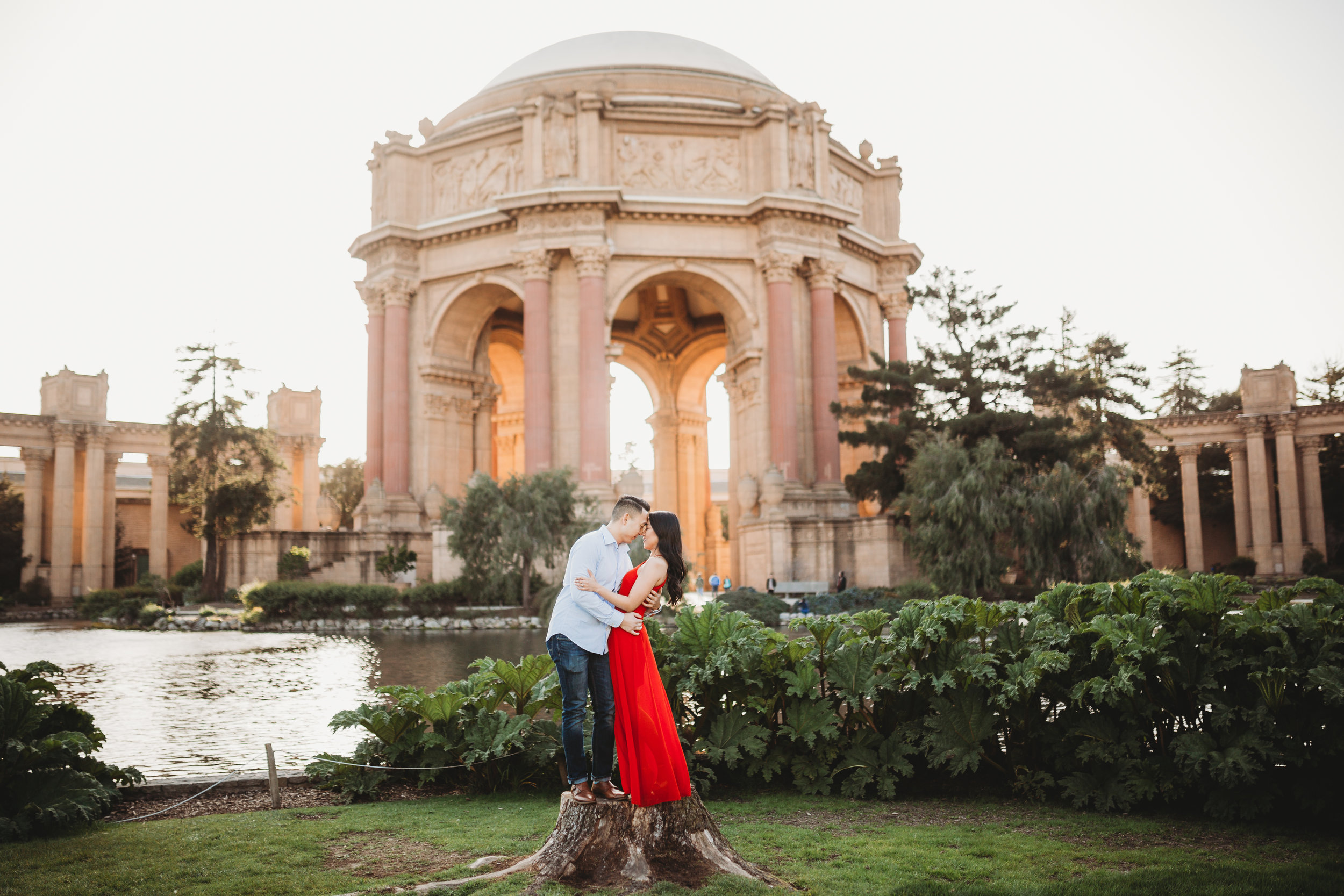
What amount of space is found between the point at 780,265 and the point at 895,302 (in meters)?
8.28

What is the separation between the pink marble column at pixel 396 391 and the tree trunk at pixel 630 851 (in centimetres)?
3504

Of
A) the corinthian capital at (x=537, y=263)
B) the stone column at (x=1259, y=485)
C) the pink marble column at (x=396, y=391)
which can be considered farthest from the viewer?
the stone column at (x=1259, y=485)

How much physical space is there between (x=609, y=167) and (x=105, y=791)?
32345mm

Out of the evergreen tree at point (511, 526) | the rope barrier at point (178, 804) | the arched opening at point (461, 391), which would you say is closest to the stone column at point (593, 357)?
the arched opening at point (461, 391)

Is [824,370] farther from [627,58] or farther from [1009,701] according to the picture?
[1009,701]

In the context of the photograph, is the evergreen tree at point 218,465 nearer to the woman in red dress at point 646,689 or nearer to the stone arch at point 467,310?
the stone arch at point 467,310

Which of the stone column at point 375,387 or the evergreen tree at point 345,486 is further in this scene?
the evergreen tree at point 345,486

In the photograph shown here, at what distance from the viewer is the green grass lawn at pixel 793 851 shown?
5.11 metres

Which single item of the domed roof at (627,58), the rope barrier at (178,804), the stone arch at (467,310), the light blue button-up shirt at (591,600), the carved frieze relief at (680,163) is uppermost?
the domed roof at (627,58)

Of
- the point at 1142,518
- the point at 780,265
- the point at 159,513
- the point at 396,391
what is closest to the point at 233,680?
the point at 396,391

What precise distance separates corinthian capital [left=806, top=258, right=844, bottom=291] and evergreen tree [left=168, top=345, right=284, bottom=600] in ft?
72.7

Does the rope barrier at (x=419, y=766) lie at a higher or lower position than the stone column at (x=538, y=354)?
lower

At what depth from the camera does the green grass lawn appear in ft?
16.8

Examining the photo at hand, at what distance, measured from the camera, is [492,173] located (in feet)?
125
